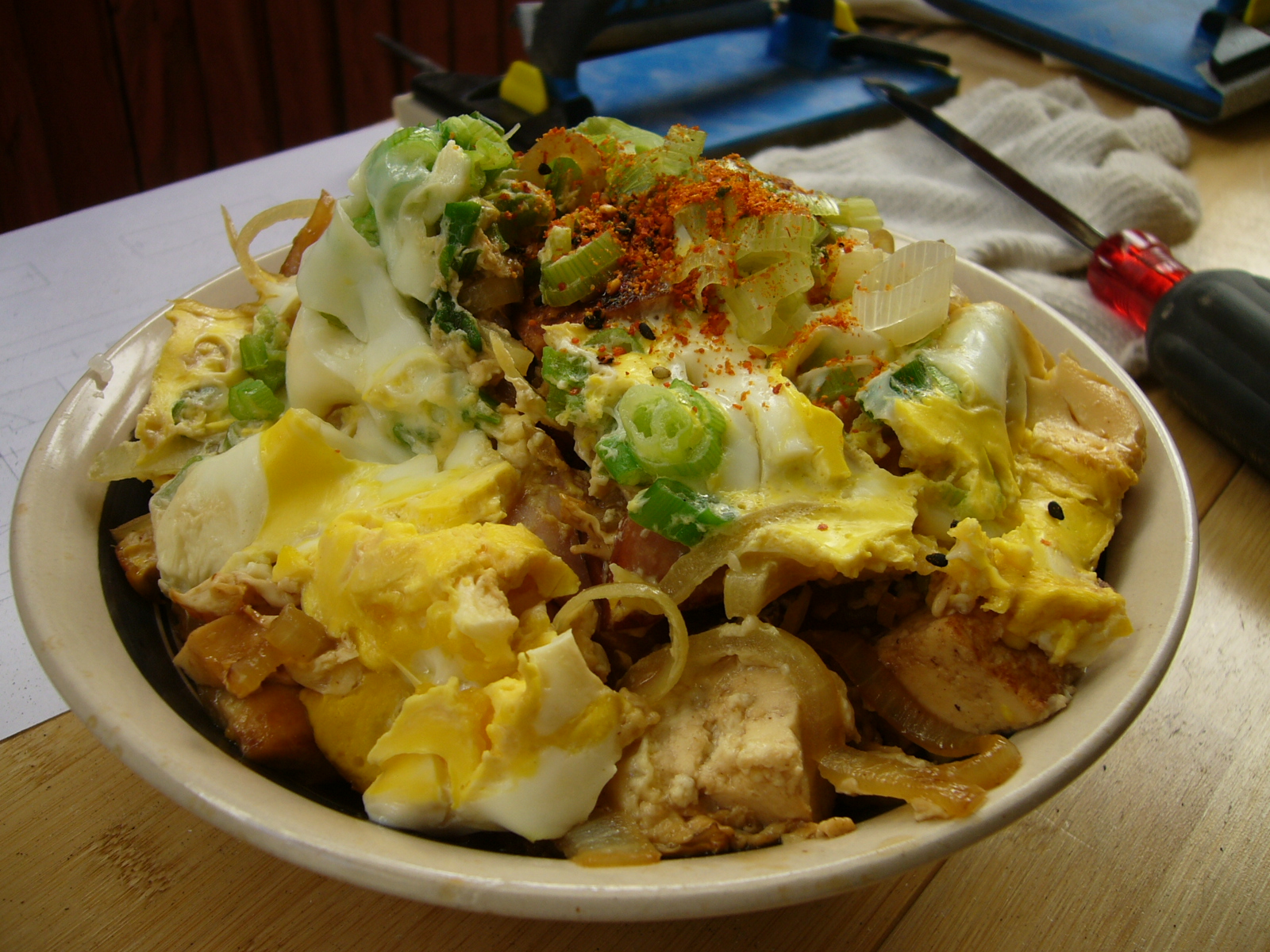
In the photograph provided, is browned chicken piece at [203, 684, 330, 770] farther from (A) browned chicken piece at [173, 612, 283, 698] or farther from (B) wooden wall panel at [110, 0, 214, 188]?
(B) wooden wall panel at [110, 0, 214, 188]

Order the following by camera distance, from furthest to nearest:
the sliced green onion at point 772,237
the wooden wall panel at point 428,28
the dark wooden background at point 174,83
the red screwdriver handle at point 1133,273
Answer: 1. the wooden wall panel at point 428,28
2. the dark wooden background at point 174,83
3. the red screwdriver handle at point 1133,273
4. the sliced green onion at point 772,237

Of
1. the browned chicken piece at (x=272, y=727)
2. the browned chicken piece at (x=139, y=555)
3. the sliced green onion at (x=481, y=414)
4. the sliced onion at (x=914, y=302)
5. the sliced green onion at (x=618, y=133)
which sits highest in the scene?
the sliced green onion at (x=618, y=133)

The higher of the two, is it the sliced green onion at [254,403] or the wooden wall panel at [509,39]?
the sliced green onion at [254,403]

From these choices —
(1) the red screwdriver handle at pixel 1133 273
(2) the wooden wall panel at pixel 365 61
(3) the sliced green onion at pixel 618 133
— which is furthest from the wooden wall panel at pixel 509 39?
(3) the sliced green onion at pixel 618 133

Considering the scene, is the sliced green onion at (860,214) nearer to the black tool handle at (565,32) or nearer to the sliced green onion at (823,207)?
the sliced green onion at (823,207)

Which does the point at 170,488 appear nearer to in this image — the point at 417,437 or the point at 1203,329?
the point at 417,437

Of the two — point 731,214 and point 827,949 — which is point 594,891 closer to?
point 827,949
